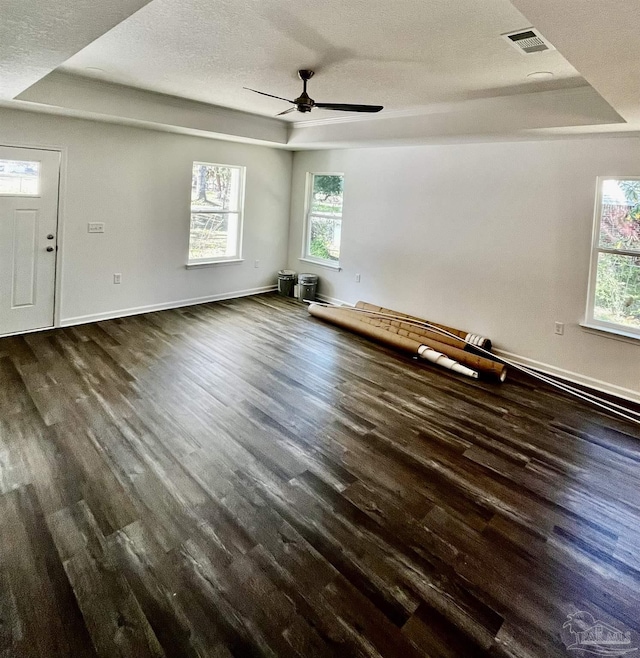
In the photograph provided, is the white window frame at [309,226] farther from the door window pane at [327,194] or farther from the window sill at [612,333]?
the window sill at [612,333]

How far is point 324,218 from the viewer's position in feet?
23.4

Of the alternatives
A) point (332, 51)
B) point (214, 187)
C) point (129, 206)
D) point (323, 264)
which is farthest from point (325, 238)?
point (332, 51)

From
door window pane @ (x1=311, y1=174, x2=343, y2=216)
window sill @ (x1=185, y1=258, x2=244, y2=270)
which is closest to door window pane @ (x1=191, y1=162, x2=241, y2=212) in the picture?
window sill @ (x1=185, y1=258, x2=244, y2=270)

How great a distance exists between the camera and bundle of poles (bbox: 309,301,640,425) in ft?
14.7

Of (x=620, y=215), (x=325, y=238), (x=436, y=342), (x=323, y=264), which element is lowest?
(x=436, y=342)

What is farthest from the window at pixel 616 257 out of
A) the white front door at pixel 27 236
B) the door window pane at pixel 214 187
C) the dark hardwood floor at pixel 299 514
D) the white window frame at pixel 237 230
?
the white front door at pixel 27 236

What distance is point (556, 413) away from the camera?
3.91 meters

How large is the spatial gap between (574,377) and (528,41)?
324 centimetres

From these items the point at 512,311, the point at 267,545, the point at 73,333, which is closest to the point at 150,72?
the point at 73,333

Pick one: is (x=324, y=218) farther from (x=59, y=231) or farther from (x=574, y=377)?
(x=574, y=377)

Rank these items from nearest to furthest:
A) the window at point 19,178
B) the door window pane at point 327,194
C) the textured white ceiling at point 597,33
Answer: the textured white ceiling at point 597,33, the window at point 19,178, the door window pane at point 327,194

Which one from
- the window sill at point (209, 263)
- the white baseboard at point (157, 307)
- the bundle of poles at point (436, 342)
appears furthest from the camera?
the window sill at point (209, 263)

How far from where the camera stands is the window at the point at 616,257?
4.11 m

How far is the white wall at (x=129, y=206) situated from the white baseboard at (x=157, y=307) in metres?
0.02
